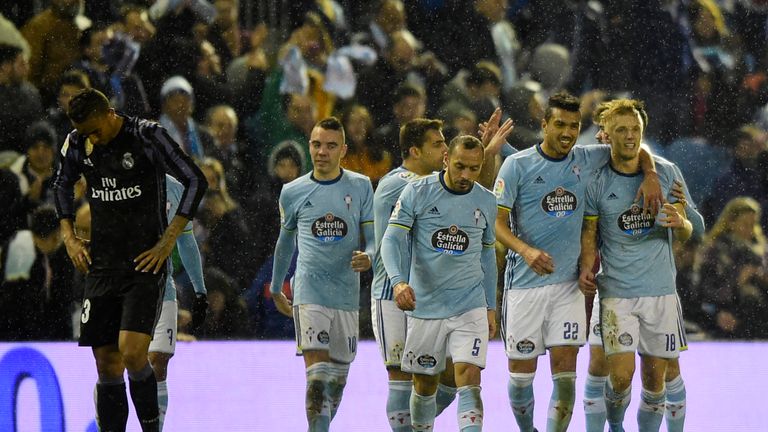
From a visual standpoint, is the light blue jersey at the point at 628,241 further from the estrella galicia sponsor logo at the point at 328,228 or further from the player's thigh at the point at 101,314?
the player's thigh at the point at 101,314

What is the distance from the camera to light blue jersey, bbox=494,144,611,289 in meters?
6.70

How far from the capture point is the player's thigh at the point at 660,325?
661cm

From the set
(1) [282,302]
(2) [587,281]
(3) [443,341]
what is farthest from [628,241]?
(1) [282,302]

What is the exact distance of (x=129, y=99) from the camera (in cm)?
1108

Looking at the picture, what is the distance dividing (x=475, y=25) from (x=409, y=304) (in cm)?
628

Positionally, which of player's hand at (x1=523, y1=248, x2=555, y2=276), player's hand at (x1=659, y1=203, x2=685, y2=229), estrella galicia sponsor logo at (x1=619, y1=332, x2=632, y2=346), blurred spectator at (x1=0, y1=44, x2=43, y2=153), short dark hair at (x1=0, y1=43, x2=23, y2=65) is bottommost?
estrella galicia sponsor logo at (x1=619, y1=332, x2=632, y2=346)

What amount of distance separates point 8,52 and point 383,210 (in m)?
5.43

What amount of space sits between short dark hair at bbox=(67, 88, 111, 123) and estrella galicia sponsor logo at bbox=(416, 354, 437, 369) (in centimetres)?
203

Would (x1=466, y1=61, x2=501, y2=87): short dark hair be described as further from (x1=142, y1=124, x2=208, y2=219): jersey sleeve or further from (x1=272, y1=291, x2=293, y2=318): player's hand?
(x1=142, y1=124, x2=208, y2=219): jersey sleeve

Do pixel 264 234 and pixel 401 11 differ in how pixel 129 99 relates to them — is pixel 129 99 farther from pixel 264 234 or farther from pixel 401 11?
pixel 401 11

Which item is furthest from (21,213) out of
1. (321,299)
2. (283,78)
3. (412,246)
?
(412,246)

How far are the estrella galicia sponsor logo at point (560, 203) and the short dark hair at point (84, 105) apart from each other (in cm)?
243

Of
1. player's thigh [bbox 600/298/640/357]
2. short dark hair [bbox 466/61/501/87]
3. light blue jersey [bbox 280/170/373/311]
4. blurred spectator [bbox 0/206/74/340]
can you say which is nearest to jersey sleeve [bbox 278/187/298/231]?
light blue jersey [bbox 280/170/373/311]

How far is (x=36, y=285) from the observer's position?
10.0 metres
